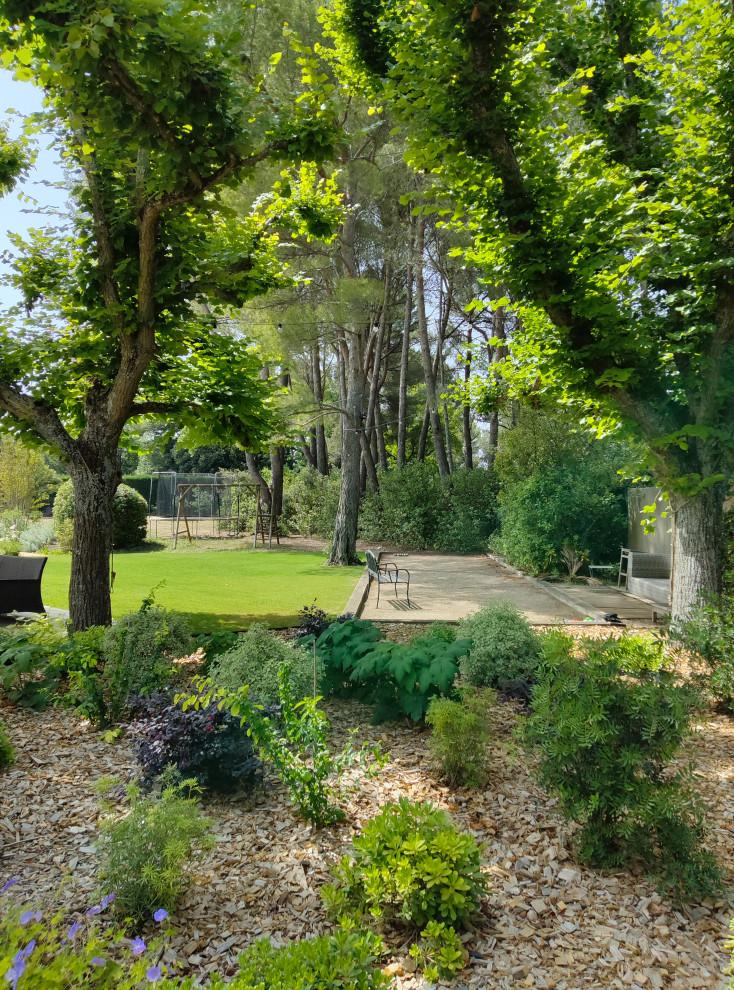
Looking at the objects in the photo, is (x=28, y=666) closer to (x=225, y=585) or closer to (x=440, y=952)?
(x=440, y=952)

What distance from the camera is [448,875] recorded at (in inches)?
85.8

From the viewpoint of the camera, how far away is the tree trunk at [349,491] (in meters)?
14.5

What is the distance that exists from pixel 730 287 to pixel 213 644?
5.01 m

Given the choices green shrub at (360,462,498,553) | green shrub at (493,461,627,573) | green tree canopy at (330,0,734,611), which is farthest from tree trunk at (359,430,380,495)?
green tree canopy at (330,0,734,611)

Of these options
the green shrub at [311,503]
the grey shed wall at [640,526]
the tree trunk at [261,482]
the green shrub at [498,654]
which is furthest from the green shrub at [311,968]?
the tree trunk at [261,482]

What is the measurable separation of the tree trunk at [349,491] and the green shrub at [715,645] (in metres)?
10.0

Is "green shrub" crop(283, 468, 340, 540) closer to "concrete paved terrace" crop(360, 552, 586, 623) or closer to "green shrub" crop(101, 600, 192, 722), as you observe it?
"concrete paved terrace" crop(360, 552, 586, 623)

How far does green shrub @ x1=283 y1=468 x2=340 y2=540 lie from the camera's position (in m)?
19.8

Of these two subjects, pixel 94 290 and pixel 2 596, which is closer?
pixel 94 290

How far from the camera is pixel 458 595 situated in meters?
9.79

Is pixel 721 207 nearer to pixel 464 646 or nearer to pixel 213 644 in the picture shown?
pixel 464 646

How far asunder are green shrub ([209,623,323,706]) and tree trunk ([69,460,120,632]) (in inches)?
86.9

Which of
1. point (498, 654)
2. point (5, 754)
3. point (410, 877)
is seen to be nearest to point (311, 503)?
point (498, 654)

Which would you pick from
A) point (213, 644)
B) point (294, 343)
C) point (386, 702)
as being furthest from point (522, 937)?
point (294, 343)
